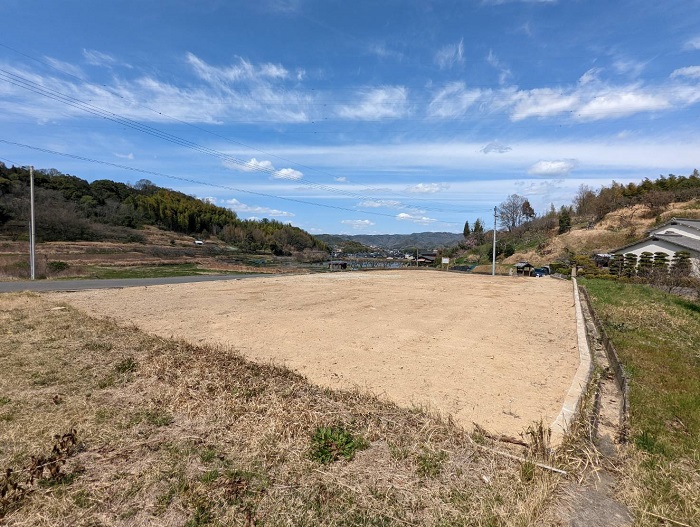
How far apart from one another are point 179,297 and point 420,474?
12321 mm

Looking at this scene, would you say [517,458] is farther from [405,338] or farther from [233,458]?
[405,338]

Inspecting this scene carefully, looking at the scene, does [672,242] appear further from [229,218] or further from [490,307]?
[229,218]

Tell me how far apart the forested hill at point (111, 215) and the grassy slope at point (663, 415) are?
1950 inches

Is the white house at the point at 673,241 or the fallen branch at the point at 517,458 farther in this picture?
the white house at the point at 673,241

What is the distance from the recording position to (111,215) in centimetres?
5512

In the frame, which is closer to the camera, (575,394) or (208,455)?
(208,455)

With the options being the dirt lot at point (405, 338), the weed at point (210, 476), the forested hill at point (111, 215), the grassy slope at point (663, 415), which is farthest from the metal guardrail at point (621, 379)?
the forested hill at point (111, 215)

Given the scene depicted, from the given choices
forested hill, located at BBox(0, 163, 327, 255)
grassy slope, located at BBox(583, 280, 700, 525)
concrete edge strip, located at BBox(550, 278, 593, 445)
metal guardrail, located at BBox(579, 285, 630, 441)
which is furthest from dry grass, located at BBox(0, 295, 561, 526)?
forested hill, located at BBox(0, 163, 327, 255)

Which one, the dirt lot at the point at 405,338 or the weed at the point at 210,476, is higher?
the weed at the point at 210,476

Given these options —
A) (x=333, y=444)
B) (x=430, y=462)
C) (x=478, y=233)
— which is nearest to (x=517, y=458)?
(x=430, y=462)

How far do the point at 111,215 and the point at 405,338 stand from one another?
2436 inches

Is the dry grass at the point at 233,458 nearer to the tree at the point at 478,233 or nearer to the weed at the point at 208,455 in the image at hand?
the weed at the point at 208,455

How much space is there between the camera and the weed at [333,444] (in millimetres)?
2879

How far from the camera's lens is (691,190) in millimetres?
38156
